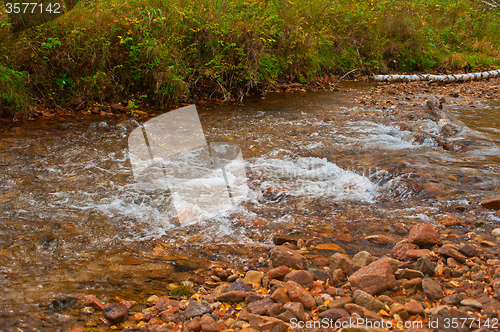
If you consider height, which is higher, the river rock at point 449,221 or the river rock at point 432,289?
the river rock at point 432,289

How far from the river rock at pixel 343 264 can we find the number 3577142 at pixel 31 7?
606 cm

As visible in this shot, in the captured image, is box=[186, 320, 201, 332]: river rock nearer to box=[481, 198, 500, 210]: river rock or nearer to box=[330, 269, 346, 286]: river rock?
box=[330, 269, 346, 286]: river rock

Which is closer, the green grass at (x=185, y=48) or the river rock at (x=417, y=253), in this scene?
the river rock at (x=417, y=253)

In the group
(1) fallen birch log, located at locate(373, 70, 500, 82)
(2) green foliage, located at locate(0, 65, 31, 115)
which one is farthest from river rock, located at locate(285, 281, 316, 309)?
(1) fallen birch log, located at locate(373, 70, 500, 82)

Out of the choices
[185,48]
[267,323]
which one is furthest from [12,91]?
[267,323]

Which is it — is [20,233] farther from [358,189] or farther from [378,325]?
[358,189]

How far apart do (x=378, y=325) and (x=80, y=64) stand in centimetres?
600

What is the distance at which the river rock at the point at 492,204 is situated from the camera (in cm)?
306

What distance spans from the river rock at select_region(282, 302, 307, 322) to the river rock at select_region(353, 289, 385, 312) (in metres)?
0.31

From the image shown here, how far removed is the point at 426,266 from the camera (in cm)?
218

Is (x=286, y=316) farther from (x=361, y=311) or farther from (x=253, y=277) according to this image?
(x=253, y=277)

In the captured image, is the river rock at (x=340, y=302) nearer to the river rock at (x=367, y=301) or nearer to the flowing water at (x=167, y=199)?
the river rock at (x=367, y=301)

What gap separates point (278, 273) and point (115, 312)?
0.98 meters

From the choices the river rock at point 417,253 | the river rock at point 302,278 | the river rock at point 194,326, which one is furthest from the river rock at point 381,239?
the river rock at point 194,326
